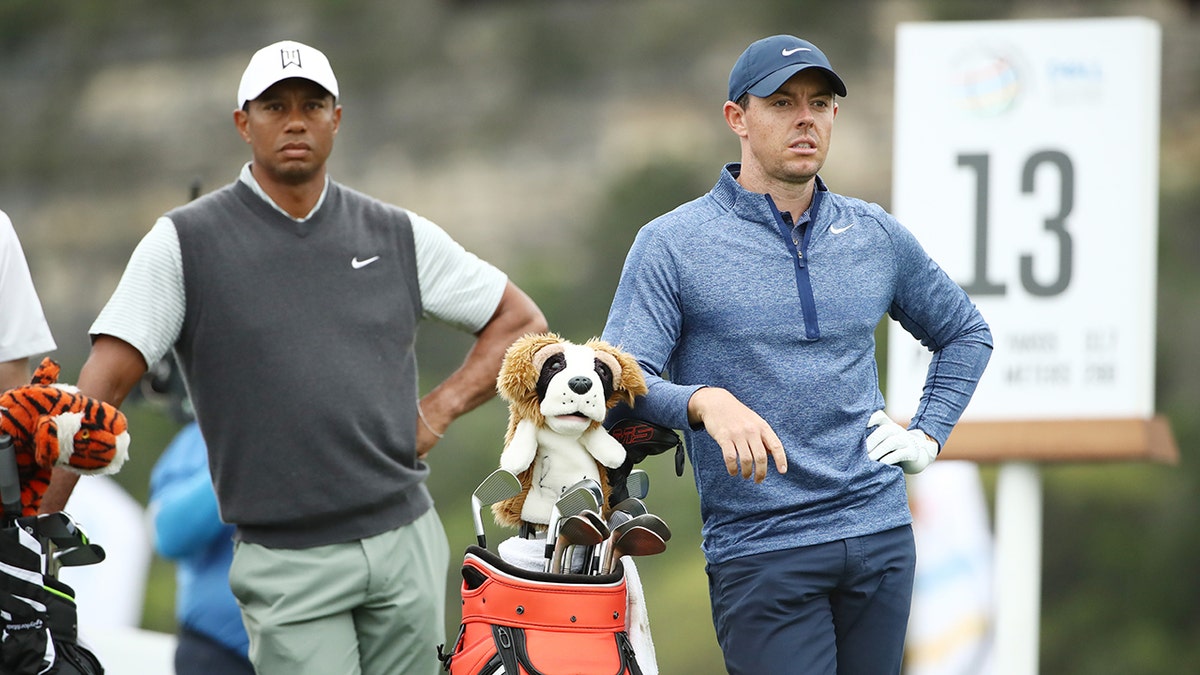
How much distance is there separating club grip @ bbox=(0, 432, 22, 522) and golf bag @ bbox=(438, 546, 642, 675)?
0.72 m

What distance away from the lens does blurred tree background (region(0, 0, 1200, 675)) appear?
15.8 metres

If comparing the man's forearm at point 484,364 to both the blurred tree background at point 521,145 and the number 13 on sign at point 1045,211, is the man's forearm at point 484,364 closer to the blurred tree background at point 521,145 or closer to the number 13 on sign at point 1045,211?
the number 13 on sign at point 1045,211

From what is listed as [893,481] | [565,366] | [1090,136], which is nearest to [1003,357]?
[1090,136]

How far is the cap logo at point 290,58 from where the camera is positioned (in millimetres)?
2963

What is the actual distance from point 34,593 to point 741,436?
3.67ft

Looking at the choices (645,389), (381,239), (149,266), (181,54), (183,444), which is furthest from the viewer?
(181,54)

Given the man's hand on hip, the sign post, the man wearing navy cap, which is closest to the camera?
the man's hand on hip

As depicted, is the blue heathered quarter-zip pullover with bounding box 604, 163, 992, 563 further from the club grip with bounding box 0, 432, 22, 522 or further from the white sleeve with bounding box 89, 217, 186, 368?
the club grip with bounding box 0, 432, 22, 522

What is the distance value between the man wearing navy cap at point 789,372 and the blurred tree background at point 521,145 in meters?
12.5

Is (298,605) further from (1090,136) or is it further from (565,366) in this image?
(1090,136)

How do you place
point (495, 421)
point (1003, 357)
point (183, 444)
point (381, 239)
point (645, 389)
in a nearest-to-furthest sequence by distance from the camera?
point (645, 389) < point (381, 239) < point (183, 444) < point (1003, 357) < point (495, 421)

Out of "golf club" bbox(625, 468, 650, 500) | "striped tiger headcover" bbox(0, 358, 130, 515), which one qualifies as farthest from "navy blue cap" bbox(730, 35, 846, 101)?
"striped tiger headcover" bbox(0, 358, 130, 515)

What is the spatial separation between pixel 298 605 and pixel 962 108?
297cm

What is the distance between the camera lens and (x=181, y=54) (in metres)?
22.3
